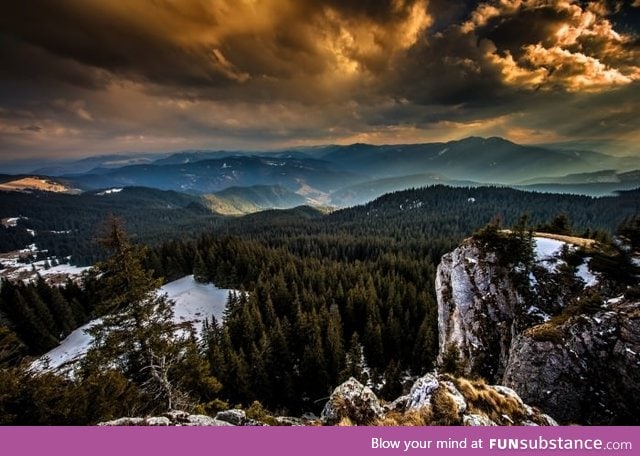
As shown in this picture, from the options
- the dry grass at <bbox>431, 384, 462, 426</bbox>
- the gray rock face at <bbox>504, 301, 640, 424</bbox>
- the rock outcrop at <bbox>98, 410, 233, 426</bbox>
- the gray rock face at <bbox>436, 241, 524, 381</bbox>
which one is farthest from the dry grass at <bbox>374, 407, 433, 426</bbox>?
the gray rock face at <bbox>436, 241, 524, 381</bbox>

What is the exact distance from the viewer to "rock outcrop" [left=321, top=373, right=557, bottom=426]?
1041 cm

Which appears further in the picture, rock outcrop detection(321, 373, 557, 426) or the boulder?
the boulder

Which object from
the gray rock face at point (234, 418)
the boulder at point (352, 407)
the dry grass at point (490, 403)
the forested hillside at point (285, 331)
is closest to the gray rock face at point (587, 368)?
the dry grass at point (490, 403)

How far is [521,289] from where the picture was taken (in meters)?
23.9

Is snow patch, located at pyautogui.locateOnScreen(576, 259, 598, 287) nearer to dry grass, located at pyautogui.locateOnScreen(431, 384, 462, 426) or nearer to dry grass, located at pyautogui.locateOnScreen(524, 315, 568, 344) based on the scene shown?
dry grass, located at pyautogui.locateOnScreen(524, 315, 568, 344)

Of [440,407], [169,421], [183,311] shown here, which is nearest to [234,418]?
[169,421]

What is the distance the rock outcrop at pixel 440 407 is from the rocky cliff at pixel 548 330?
4.77 meters

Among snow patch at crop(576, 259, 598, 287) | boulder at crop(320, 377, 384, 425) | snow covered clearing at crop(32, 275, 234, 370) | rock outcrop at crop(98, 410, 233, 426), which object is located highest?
snow patch at crop(576, 259, 598, 287)

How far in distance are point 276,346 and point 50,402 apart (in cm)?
3403

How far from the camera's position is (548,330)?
16.7 meters

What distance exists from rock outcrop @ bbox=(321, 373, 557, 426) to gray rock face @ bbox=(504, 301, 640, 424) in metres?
4.50
